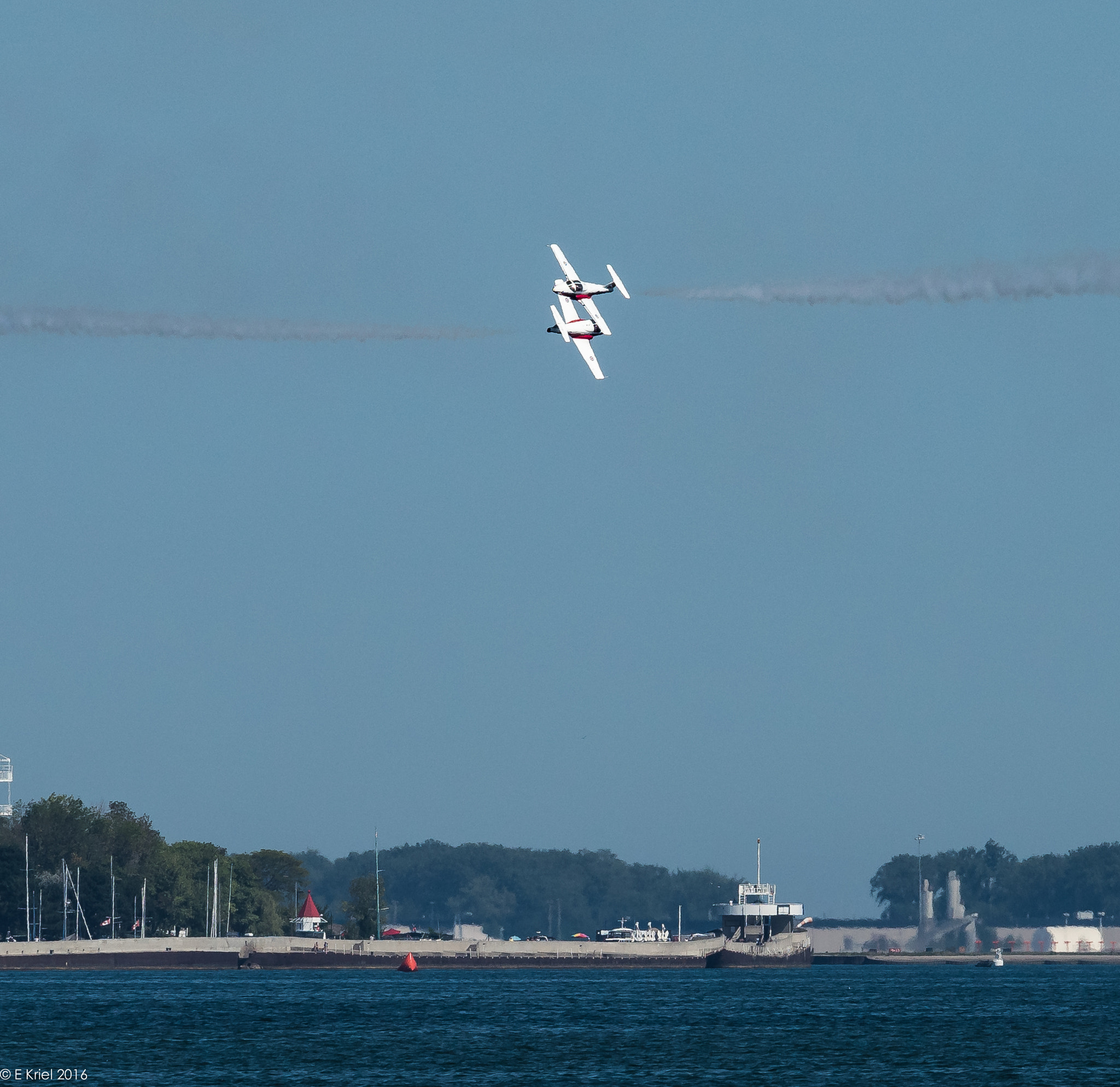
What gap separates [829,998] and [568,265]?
93.9 meters

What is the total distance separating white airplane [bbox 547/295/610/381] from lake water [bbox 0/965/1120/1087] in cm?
4490

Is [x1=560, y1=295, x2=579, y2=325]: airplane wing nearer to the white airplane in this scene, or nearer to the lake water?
the white airplane

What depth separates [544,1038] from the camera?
124812 millimetres

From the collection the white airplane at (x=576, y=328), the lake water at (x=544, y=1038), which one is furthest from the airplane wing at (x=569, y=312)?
the lake water at (x=544, y=1038)

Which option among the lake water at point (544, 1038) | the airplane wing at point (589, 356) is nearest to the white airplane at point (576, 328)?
the airplane wing at point (589, 356)

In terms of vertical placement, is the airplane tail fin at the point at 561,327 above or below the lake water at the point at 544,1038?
above

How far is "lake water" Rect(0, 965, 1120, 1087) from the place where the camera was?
10312cm

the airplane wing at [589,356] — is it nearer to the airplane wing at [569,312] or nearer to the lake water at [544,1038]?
the airplane wing at [569,312]

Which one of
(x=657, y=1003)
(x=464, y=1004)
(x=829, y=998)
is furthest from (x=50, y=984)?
(x=829, y=998)

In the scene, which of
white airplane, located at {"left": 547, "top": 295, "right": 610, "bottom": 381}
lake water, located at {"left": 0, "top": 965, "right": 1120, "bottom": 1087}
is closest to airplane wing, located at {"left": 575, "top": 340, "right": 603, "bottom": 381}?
white airplane, located at {"left": 547, "top": 295, "right": 610, "bottom": 381}

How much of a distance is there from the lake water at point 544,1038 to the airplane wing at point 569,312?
4653cm

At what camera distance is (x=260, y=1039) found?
122438 millimetres

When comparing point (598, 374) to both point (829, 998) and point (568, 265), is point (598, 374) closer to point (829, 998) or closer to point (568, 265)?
point (568, 265)

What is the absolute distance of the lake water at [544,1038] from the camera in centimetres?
10312
